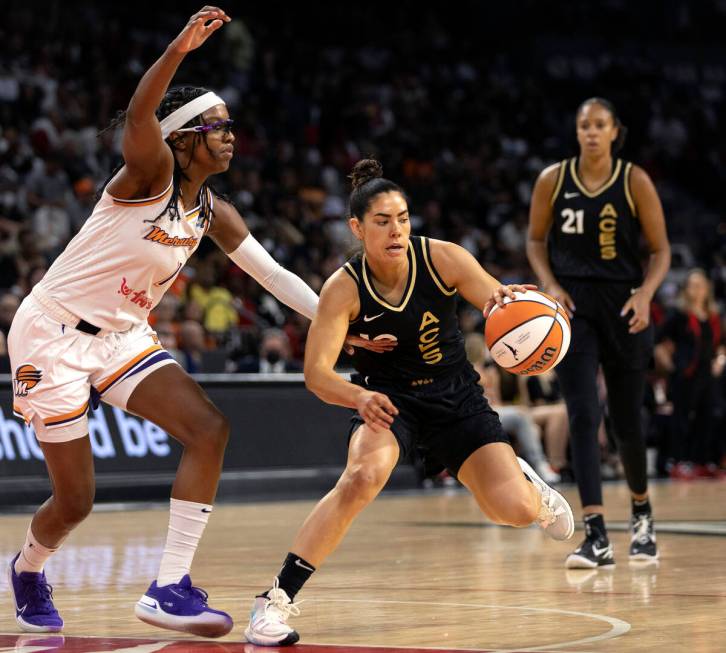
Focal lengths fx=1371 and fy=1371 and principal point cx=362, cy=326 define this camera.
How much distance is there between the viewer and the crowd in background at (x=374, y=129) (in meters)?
14.7

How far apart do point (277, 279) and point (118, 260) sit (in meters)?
0.81

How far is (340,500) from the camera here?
4.66 meters

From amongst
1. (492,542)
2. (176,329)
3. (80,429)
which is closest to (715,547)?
(492,542)

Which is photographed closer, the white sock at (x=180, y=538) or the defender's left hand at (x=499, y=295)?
the white sock at (x=180, y=538)

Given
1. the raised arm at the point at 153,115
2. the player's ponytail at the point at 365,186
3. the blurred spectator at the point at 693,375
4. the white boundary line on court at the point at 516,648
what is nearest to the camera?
the white boundary line on court at the point at 516,648

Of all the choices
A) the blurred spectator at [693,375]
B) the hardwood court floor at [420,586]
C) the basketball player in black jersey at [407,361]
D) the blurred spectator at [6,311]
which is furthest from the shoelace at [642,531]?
the blurred spectator at [693,375]

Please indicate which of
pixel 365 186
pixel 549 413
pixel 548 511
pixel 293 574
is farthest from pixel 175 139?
pixel 549 413

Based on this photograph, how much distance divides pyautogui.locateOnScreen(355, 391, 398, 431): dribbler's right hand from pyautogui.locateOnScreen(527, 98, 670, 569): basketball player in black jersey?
259 centimetres

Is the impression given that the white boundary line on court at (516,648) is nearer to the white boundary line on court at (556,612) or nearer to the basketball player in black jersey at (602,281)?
the white boundary line on court at (556,612)

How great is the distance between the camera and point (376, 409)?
443cm

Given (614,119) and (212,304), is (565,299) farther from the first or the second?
(212,304)

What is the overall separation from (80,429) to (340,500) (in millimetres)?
966

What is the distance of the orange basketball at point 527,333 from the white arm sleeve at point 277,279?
29.4 inches

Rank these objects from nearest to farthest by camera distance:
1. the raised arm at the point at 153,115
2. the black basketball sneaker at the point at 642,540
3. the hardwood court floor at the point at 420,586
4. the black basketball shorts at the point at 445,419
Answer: the raised arm at the point at 153,115 < the hardwood court floor at the point at 420,586 < the black basketball shorts at the point at 445,419 < the black basketball sneaker at the point at 642,540
